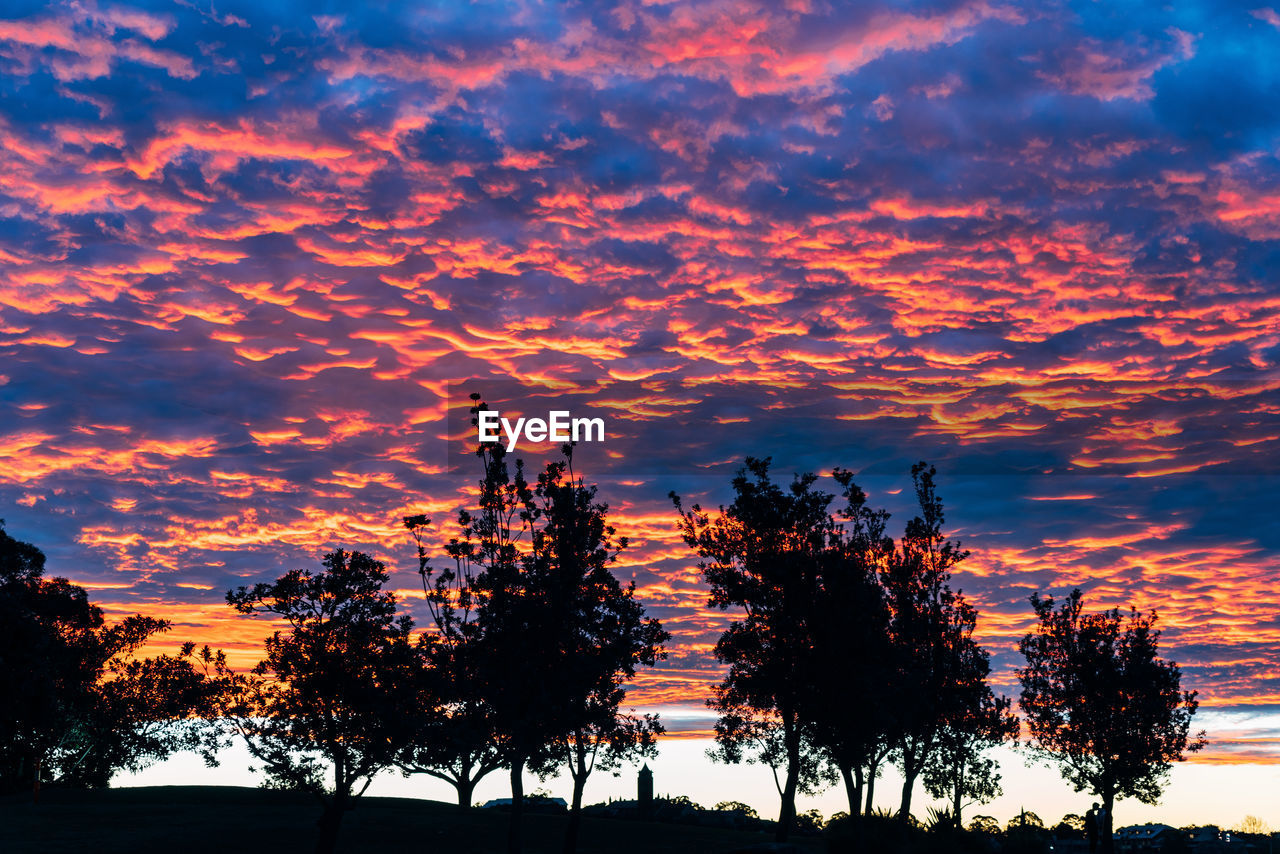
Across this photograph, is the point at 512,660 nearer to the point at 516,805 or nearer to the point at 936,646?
the point at 516,805

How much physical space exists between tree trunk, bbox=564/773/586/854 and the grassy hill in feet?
19.2

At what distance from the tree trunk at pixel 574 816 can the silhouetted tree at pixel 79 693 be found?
73.3 ft

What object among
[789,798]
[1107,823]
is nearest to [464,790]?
[789,798]

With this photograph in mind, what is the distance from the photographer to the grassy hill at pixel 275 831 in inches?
1916

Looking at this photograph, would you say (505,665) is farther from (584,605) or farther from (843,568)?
(843,568)

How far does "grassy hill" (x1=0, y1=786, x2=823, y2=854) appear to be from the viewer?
160 ft

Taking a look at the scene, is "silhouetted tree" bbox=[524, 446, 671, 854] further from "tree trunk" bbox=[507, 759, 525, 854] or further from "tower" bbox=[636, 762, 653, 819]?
"tower" bbox=[636, 762, 653, 819]

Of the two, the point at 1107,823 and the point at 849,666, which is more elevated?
the point at 849,666

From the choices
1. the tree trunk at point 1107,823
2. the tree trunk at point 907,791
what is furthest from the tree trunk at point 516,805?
the tree trunk at point 1107,823

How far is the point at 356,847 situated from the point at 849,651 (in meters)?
26.9

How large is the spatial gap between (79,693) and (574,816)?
30103 mm

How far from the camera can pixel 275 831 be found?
53.3 meters

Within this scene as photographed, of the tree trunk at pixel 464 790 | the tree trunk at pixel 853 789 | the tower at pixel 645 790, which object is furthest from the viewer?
the tower at pixel 645 790

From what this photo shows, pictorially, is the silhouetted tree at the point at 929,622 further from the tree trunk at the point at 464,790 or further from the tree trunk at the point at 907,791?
the tree trunk at the point at 464,790
